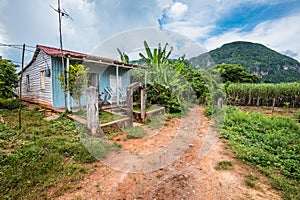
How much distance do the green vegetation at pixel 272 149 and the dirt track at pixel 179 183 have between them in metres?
0.25

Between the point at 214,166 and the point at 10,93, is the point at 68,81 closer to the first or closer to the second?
the point at 10,93

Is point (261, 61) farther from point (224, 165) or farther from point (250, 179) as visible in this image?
point (250, 179)

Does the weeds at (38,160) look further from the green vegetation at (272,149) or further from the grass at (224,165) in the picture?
the green vegetation at (272,149)

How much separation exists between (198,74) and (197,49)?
23.9 feet

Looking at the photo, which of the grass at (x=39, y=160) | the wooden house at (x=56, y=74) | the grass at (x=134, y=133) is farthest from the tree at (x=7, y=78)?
the grass at (x=134, y=133)

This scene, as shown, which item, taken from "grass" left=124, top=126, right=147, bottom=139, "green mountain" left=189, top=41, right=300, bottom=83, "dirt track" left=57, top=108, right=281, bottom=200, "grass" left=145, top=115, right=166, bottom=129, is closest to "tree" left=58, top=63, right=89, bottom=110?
"grass" left=124, top=126, right=147, bottom=139

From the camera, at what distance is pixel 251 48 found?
26375 millimetres

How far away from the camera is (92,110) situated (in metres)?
3.69

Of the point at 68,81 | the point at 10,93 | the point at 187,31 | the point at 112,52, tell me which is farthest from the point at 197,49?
the point at 10,93

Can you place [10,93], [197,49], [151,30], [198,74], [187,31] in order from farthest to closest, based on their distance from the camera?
[198,74] → [10,93] → [187,31] → [197,49] → [151,30]

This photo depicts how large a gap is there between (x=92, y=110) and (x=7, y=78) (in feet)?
24.1

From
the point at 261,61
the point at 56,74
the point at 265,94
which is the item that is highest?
the point at 261,61

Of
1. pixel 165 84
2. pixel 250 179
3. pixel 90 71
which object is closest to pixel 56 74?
pixel 90 71

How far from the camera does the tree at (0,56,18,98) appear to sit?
749 centimetres
